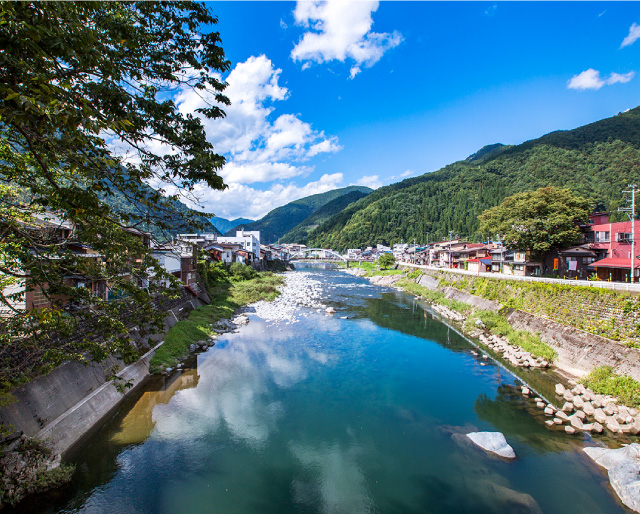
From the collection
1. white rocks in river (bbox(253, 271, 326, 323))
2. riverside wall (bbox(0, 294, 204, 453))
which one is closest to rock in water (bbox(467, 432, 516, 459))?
riverside wall (bbox(0, 294, 204, 453))

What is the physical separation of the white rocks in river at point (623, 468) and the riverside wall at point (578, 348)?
11.5 ft

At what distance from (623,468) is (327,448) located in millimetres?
6044

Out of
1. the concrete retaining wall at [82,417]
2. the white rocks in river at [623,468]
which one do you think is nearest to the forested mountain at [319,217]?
the concrete retaining wall at [82,417]

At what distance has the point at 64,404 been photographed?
7.20 metres

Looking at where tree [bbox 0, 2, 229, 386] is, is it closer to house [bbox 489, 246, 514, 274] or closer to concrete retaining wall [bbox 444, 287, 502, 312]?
concrete retaining wall [bbox 444, 287, 502, 312]

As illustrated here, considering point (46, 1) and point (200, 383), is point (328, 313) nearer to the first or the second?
point (200, 383)

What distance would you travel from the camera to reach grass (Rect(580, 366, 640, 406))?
8.59 metres

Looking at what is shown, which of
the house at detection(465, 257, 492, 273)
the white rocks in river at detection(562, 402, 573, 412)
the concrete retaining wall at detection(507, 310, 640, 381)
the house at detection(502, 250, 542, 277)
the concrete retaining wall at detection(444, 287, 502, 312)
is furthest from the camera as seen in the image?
the house at detection(465, 257, 492, 273)

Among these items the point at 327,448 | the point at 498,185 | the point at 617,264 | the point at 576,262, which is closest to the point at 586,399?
the point at 327,448

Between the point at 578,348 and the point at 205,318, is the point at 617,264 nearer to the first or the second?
the point at 578,348

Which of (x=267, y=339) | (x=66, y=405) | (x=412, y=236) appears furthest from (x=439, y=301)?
(x=412, y=236)

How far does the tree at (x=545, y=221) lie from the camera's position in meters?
21.3

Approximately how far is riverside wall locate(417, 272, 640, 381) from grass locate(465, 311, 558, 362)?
232mm

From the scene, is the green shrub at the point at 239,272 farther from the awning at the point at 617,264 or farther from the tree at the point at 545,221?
the awning at the point at 617,264
